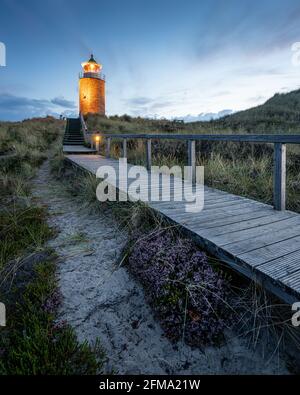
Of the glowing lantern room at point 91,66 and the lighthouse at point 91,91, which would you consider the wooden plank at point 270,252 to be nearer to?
the lighthouse at point 91,91

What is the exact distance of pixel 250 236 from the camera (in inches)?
96.2

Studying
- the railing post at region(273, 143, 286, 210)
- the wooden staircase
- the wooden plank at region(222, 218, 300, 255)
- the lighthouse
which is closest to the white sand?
the wooden plank at region(222, 218, 300, 255)

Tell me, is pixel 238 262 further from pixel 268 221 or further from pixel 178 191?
pixel 178 191

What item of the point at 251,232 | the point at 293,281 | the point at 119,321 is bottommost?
the point at 119,321

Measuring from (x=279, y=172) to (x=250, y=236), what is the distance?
1.14 meters

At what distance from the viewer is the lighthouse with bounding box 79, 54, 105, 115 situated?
30.8 metres

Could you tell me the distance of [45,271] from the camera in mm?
2646

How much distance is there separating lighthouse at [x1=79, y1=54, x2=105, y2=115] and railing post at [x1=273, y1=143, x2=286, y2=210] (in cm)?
3039

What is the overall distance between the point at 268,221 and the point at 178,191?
1.81 m

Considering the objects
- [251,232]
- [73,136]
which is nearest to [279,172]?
[251,232]

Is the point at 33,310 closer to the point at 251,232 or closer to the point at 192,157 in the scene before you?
the point at 251,232

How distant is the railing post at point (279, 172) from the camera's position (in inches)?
120

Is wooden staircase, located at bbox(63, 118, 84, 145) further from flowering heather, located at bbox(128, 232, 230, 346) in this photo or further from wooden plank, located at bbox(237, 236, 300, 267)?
wooden plank, located at bbox(237, 236, 300, 267)

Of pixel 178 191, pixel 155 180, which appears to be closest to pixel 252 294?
pixel 178 191
